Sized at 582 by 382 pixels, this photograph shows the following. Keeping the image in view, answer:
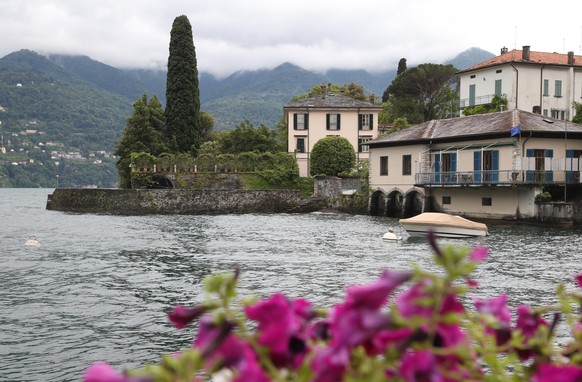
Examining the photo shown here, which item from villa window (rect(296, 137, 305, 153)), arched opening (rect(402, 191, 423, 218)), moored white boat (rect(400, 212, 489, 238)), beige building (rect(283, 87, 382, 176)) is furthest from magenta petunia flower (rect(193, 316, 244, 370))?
villa window (rect(296, 137, 305, 153))

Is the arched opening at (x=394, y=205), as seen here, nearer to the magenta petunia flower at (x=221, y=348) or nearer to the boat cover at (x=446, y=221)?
the boat cover at (x=446, y=221)

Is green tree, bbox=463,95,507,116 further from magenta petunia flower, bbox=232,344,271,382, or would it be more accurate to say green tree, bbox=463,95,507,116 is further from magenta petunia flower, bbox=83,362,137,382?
magenta petunia flower, bbox=83,362,137,382

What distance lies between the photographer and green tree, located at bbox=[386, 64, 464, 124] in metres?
85.4

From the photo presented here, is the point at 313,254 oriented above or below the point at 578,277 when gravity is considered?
below

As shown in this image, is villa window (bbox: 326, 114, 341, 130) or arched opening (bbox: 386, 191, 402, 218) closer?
arched opening (bbox: 386, 191, 402, 218)

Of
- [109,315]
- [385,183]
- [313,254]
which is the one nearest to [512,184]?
[385,183]

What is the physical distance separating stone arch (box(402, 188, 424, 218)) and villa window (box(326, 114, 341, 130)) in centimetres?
2424

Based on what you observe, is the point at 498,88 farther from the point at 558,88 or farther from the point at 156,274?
the point at 156,274

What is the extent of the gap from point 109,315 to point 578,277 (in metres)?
12.8

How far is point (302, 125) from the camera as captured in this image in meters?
75.2

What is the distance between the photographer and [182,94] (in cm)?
7306

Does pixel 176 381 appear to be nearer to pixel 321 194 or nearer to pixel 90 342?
pixel 90 342

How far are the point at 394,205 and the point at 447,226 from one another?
21.4 m

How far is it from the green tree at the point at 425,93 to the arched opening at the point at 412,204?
35.0 metres
